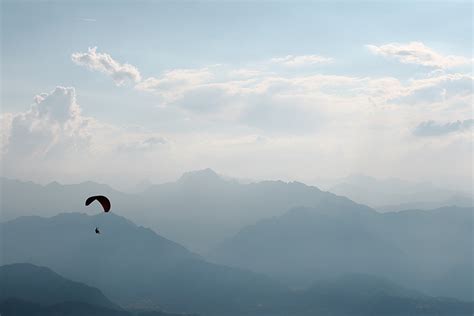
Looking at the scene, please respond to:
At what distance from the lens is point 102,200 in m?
136
